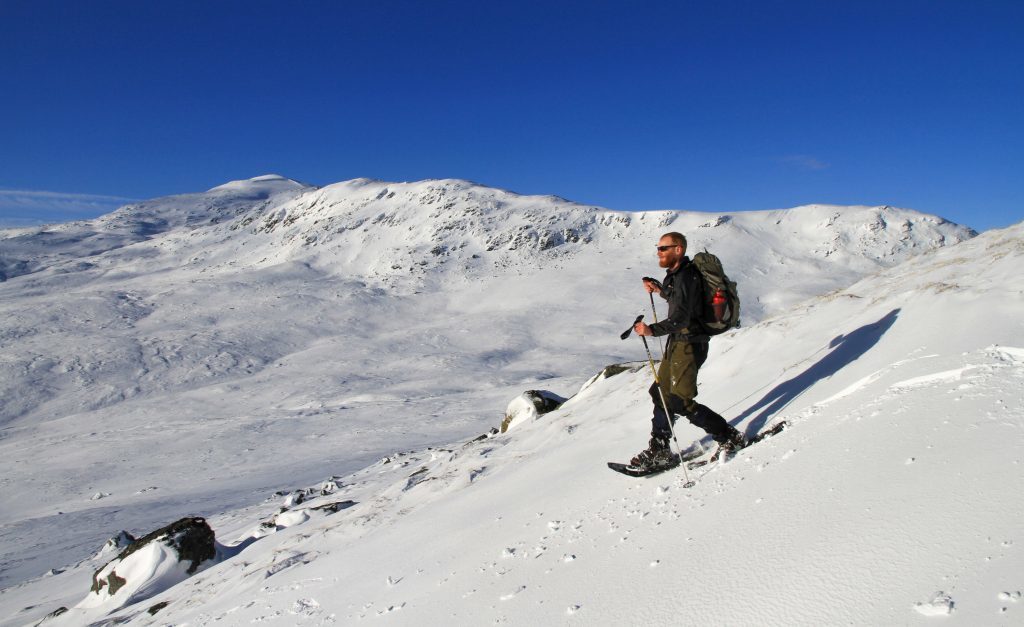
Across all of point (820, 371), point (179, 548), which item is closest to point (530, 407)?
point (179, 548)

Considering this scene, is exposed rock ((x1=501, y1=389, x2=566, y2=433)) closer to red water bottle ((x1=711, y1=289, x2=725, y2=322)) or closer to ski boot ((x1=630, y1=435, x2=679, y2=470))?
ski boot ((x1=630, y1=435, x2=679, y2=470))

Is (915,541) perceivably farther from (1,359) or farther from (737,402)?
(1,359)

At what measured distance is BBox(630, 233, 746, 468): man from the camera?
447 cm

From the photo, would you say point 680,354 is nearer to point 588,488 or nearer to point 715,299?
point 715,299

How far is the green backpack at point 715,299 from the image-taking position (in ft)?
14.8

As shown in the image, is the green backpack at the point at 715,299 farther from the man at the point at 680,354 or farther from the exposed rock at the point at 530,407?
the exposed rock at the point at 530,407

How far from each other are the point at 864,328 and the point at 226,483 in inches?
758

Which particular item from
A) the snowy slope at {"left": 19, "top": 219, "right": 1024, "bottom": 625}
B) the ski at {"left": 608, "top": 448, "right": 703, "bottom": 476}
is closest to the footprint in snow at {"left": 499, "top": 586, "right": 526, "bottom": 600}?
the snowy slope at {"left": 19, "top": 219, "right": 1024, "bottom": 625}

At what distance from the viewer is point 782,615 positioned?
2305 mm

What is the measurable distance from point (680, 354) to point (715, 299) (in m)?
0.52

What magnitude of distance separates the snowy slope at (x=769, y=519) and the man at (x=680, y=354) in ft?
0.93

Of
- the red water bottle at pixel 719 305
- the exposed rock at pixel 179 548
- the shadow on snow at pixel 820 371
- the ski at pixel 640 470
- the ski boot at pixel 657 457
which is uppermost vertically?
the red water bottle at pixel 719 305

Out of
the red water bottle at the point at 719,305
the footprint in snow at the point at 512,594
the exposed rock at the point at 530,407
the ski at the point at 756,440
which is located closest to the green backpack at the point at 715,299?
the red water bottle at the point at 719,305

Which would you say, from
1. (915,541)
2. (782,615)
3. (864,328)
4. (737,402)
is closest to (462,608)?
(782,615)
